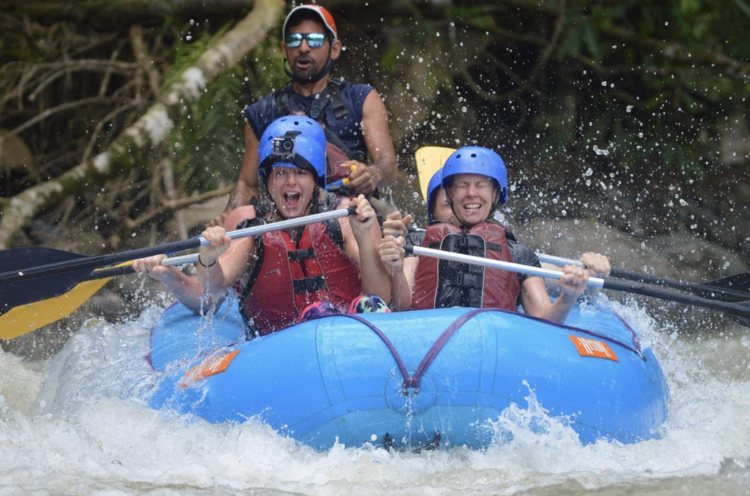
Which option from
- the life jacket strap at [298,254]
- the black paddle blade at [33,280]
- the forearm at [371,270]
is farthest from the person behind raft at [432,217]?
the black paddle blade at [33,280]

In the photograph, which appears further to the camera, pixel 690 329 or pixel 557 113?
pixel 557 113

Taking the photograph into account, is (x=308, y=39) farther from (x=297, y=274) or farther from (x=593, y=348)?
(x=593, y=348)

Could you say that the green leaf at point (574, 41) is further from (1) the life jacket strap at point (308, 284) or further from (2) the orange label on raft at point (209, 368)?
(2) the orange label on raft at point (209, 368)

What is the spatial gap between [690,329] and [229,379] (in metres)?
3.67

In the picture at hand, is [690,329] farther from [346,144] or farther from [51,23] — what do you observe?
[51,23]

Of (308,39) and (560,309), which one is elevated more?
(308,39)

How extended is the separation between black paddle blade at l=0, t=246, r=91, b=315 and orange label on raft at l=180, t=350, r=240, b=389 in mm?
715

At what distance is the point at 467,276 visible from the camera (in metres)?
3.35

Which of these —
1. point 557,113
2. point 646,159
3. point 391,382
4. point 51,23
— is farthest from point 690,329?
point 51,23


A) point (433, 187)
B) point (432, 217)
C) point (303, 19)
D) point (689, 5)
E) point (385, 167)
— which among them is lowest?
point (432, 217)

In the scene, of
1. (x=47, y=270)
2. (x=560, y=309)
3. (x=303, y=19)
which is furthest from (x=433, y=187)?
(x=47, y=270)

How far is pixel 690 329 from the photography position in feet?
18.5

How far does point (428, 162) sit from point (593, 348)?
191 centimetres

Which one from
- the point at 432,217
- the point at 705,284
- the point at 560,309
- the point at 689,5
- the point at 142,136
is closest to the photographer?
the point at 560,309
